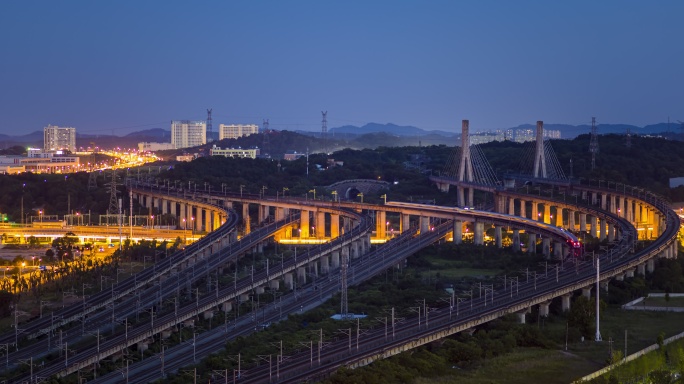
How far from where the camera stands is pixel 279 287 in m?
61.2

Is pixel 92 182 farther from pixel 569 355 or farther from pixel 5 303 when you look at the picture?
pixel 569 355

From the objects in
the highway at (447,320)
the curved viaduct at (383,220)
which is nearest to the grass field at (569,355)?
the highway at (447,320)

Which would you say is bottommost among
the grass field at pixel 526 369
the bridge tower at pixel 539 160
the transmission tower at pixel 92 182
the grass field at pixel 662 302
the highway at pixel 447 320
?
the grass field at pixel 526 369

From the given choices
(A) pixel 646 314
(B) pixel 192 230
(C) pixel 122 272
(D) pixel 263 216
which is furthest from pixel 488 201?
(A) pixel 646 314

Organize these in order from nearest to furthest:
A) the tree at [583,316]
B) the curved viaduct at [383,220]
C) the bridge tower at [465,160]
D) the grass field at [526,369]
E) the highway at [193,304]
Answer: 1. the grass field at [526,369]
2. the highway at [193,304]
3. the tree at [583,316]
4. the curved viaduct at [383,220]
5. the bridge tower at [465,160]

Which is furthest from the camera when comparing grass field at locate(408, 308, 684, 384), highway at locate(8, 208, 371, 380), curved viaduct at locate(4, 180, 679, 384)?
curved viaduct at locate(4, 180, 679, 384)

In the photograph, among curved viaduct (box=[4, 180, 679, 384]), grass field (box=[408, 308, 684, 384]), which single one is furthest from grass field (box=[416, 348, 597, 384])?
curved viaduct (box=[4, 180, 679, 384])

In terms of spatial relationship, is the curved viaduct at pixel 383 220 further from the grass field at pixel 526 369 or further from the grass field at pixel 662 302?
the grass field at pixel 526 369

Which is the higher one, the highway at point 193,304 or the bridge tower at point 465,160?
the bridge tower at point 465,160

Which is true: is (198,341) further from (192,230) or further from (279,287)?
(192,230)

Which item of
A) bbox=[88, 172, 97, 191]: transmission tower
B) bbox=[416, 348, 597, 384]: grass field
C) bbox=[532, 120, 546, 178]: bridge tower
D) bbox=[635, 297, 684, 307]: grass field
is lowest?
bbox=[416, 348, 597, 384]: grass field

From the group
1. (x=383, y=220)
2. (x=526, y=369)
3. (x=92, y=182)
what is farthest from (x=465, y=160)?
(x=526, y=369)

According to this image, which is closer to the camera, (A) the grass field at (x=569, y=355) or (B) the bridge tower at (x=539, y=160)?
Result: (A) the grass field at (x=569, y=355)

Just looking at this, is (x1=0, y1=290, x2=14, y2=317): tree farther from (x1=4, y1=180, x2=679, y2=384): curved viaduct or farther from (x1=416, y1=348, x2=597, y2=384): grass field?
(x1=416, y1=348, x2=597, y2=384): grass field
